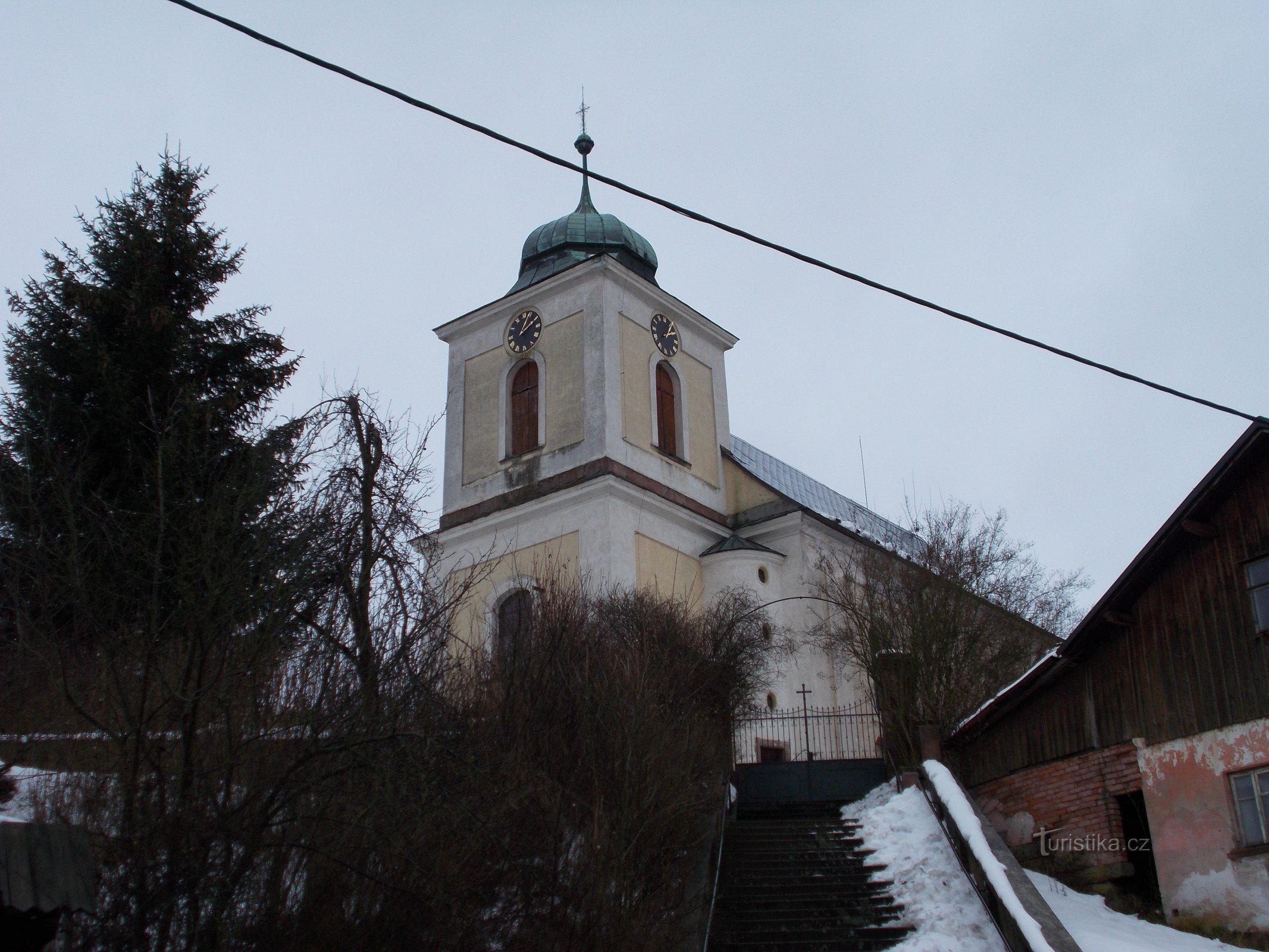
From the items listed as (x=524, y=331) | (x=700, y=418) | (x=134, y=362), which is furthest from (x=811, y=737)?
(x=134, y=362)

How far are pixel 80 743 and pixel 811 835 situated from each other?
8682 millimetres

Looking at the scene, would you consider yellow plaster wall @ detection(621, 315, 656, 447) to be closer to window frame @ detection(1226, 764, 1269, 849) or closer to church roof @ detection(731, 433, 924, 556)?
church roof @ detection(731, 433, 924, 556)

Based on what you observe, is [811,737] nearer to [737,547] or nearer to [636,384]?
[737,547]

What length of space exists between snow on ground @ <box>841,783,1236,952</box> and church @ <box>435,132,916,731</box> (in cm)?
900

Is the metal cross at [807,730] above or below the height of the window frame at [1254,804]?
above

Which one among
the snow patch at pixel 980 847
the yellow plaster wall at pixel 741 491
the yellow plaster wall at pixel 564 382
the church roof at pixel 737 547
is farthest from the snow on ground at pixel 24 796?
the yellow plaster wall at pixel 741 491

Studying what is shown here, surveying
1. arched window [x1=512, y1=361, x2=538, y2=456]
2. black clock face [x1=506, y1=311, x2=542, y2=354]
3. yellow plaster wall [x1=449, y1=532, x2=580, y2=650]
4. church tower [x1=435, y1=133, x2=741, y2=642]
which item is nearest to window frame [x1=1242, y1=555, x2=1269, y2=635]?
church tower [x1=435, y1=133, x2=741, y2=642]

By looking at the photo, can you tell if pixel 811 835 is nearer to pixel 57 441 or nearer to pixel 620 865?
pixel 620 865

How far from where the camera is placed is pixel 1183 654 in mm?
13969

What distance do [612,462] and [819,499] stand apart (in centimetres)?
928

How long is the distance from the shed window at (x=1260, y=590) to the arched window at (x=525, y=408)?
1686 centimetres

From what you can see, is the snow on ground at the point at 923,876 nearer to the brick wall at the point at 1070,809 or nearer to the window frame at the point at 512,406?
the brick wall at the point at 1070,809

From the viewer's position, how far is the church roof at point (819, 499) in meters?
27.9

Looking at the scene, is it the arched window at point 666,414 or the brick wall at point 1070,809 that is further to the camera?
the arched window at point 666,414
